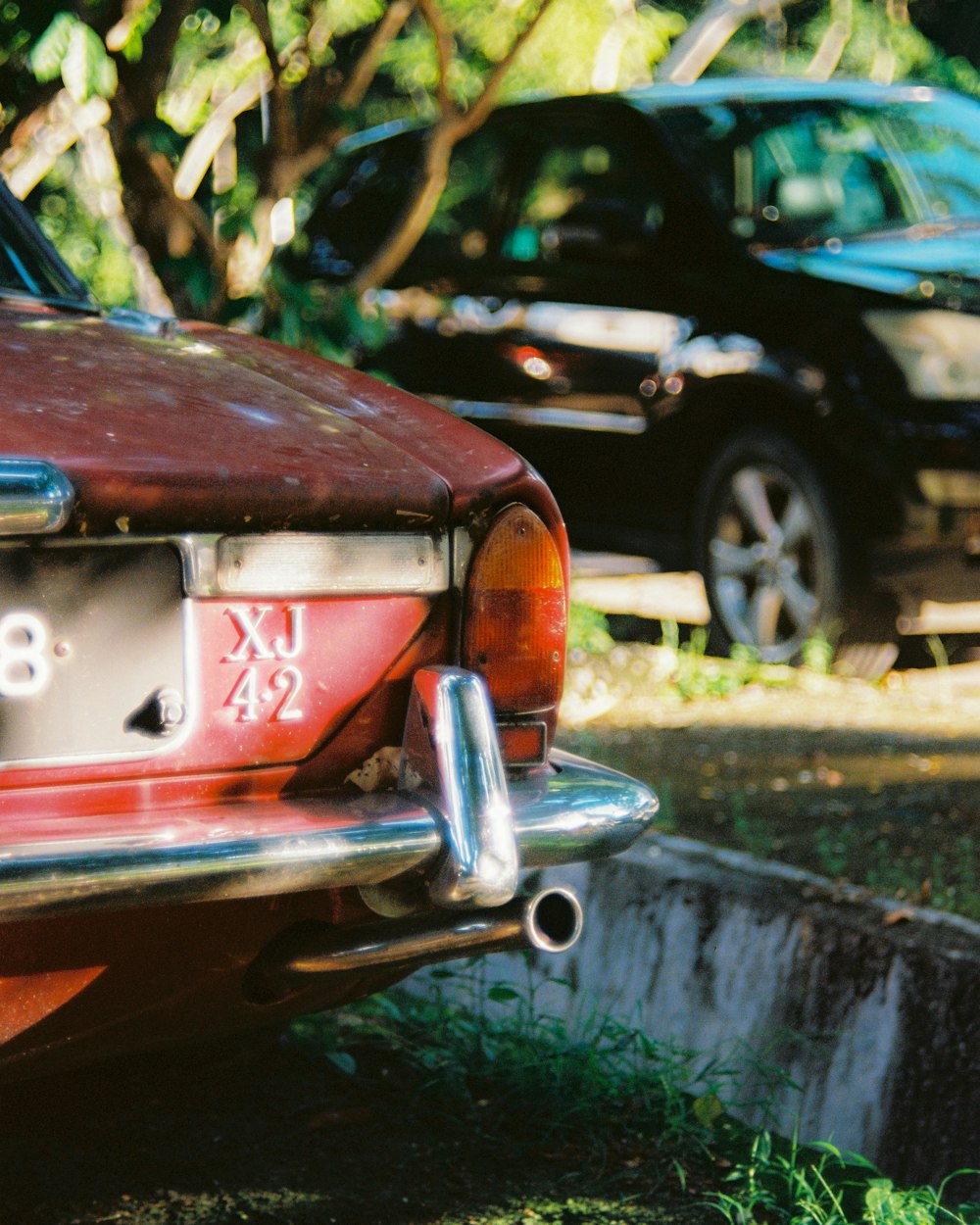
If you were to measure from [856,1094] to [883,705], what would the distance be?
2419mm

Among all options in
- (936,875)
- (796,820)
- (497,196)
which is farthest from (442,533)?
(497,196)

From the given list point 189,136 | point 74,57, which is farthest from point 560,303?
point 74,57

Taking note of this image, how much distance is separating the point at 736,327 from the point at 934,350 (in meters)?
0.68

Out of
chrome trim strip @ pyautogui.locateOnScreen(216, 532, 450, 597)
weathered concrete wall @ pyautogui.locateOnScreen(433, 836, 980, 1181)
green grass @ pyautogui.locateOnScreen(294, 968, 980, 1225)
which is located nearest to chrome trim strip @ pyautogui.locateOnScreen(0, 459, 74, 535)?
chrome trim strip @ pyautogui.locateOnScreen(216, 532, 450, 597)

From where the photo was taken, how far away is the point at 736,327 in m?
5.68

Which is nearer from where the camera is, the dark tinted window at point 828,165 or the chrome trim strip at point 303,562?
the chrome trim strip at point 303,562

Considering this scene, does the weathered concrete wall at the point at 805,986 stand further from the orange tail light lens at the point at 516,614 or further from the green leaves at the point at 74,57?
the green leaves at the point at 74,57

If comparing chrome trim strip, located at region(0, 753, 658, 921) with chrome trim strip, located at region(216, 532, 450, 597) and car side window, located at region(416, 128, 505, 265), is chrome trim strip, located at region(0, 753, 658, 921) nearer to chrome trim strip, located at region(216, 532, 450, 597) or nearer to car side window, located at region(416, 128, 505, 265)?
chrome trim strip, located at region(216, 532, 450, 597)

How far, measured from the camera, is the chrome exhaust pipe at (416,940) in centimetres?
235

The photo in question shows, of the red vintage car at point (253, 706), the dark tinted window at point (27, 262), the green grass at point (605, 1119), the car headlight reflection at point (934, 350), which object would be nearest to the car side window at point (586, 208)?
the car headlight reflection at point (934, 350)

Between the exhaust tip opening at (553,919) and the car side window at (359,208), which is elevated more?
the car side window at (359,208)

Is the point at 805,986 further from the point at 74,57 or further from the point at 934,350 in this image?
the point at 74,57

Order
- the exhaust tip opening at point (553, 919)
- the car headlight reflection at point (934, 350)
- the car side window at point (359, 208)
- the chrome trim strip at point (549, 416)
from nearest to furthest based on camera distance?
the exhaust tip opening at point (553, 919)
the car headlight reflection at point (934, 350)
the chrome trim strip at point (549, 416)
the car side window at point (359, 208)

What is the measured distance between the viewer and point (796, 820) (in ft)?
13.4
